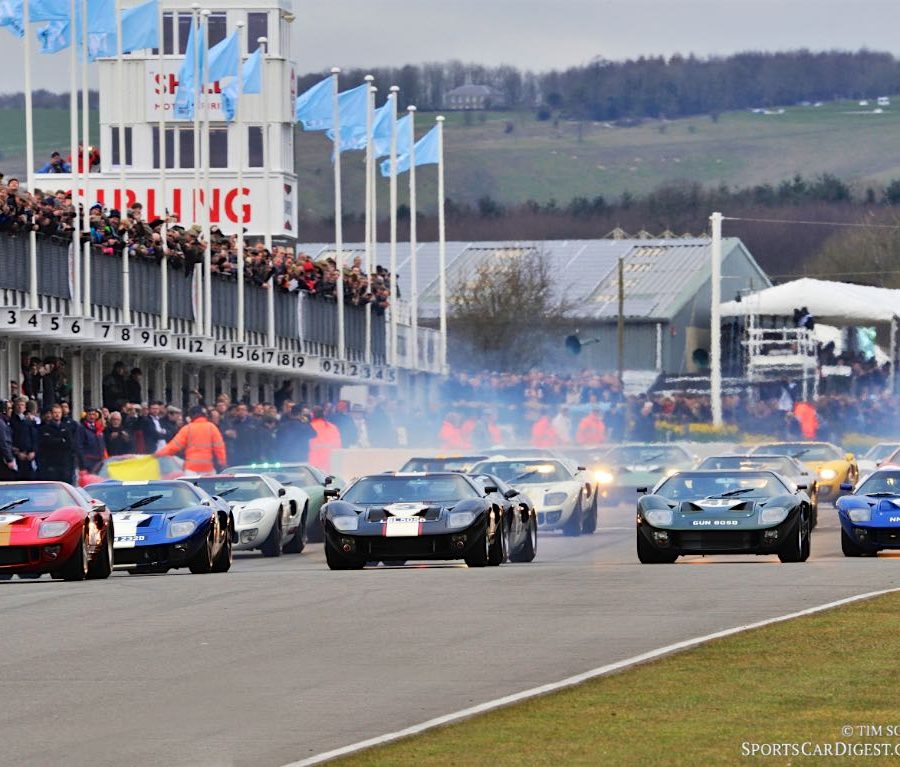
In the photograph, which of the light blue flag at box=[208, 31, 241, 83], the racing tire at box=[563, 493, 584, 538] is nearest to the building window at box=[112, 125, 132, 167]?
the light blue flag at box=[208, 31, 241, 83]

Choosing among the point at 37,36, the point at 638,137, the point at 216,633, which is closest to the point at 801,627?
the point at 216,633

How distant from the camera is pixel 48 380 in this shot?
124 feet

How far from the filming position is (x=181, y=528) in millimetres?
26500

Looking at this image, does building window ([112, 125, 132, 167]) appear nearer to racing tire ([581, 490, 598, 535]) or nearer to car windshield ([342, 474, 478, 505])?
racing tire ([581, 490, 598, 535])

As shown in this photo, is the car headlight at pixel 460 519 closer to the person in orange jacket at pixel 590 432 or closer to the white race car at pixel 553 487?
the white race car at pixel 553 487

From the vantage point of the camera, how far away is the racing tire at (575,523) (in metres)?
35.6

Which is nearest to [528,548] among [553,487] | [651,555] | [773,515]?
[651,555]

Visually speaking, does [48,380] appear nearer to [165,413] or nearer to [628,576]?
[165,413]

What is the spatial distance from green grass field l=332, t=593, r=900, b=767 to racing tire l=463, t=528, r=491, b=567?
9.29 metres

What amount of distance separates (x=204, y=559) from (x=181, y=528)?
0.41m

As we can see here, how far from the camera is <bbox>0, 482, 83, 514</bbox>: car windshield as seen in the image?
25.1 meters

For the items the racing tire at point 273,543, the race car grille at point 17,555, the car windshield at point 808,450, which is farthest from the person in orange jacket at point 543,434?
the race car grille at point 17,555

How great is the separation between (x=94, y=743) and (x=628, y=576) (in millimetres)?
12020

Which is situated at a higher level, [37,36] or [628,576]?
[37,36]
